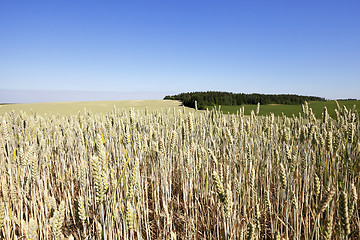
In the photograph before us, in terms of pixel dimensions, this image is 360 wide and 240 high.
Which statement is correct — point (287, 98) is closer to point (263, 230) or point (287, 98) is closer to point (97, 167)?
point (263, 230)

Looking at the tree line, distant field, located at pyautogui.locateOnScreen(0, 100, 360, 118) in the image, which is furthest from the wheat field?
the tree line

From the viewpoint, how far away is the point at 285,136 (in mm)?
1697

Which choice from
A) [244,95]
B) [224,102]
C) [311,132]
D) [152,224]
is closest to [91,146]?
[152,224]

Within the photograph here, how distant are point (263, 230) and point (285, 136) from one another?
0.73 m

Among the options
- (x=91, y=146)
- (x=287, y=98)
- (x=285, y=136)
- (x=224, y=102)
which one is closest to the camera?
(x=285, y=136)

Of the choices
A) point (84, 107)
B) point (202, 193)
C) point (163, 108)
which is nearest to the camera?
point (202, 193)

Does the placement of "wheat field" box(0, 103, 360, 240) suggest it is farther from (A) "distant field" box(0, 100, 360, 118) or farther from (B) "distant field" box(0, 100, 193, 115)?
(B) "distant field" box(0, 100, 193, 115)

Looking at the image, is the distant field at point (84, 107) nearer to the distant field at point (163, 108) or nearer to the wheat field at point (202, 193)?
→ the distant field at point (163, 108)

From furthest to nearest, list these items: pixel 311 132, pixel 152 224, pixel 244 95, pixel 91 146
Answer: pixel 244 95 → pixel 91 146 → pixel 152 224 → pixel 311 132

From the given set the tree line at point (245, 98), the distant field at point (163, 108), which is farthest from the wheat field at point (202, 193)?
the tree line at point (245, 98)

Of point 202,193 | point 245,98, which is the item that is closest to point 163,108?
point 245,98

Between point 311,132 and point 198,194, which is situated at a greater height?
point 311,132

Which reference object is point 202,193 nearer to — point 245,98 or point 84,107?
point 245,98

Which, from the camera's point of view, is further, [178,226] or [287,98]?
[287,98]
